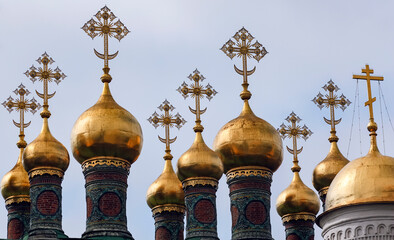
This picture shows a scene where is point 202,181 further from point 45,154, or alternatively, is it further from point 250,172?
point 45,154

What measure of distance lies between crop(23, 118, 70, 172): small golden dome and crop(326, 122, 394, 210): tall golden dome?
7.13 metres

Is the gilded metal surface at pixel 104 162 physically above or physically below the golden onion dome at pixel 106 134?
below

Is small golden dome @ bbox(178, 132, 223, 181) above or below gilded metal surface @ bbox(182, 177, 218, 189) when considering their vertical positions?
above

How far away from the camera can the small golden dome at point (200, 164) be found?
1572 inches

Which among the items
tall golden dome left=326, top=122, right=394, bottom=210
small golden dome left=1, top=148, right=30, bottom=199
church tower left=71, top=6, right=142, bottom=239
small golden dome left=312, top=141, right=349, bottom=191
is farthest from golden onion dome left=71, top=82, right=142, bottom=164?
tall golden dome left=326, top=122, right=394, bottom=210

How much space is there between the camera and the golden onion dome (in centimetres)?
3906

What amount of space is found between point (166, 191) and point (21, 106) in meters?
4.03

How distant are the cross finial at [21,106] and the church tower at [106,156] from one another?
3.59 meters

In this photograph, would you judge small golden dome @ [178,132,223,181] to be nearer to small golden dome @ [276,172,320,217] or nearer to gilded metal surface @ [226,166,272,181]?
gilded metal surface @ [226,166,272,181]

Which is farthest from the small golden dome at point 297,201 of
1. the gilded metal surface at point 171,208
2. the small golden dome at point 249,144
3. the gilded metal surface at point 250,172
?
the gilded metal surface at point 250,172

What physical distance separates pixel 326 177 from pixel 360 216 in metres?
7.89

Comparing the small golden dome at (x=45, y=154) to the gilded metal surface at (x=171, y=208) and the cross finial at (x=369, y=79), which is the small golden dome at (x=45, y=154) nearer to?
the gilded metal surface at (x=171, y=208)

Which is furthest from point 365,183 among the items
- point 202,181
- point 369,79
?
point 202,181

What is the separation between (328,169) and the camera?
140ft
